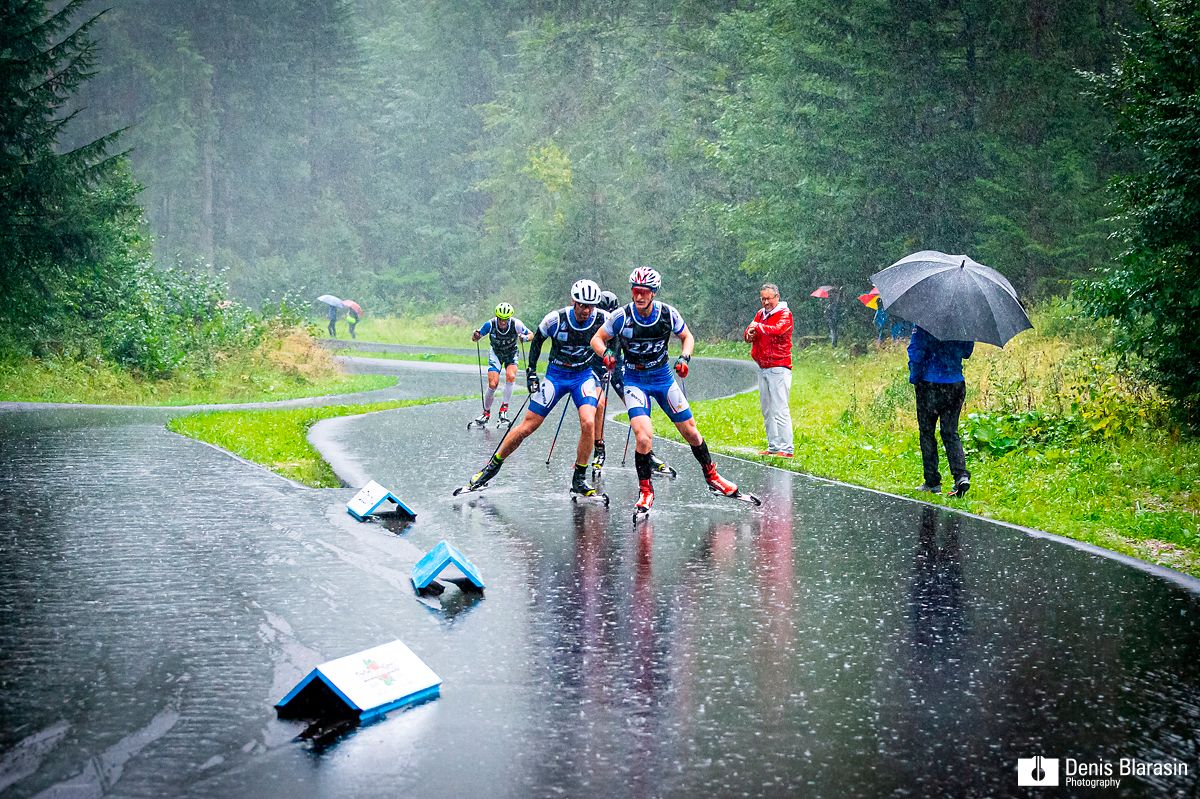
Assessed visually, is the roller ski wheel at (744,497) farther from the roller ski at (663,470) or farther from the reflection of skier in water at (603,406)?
the roller ski at (663,470)

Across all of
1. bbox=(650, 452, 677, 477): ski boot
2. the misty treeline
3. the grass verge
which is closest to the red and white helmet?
bbox=(650, 452, 677, 477): ski boot

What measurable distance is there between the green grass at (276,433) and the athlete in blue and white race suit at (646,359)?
157 inches

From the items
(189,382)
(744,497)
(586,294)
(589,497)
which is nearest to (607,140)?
(189,382)

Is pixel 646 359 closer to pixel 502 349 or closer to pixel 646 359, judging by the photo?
pixel 646 359

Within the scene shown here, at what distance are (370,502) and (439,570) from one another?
9.56ft

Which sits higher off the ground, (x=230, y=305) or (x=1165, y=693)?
(x=230, y=305)

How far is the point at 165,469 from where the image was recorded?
14.2 m

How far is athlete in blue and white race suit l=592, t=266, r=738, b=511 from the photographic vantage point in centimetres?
1108

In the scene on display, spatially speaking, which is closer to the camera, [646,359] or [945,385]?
Answer: [646,359]

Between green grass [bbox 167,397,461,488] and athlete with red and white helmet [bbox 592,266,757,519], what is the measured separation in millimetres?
3985

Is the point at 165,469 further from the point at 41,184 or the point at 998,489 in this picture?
the point at 41,184

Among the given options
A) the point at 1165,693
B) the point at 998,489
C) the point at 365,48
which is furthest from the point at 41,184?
the point at 365,48

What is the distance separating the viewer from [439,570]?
815cm

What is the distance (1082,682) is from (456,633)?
3403mm
